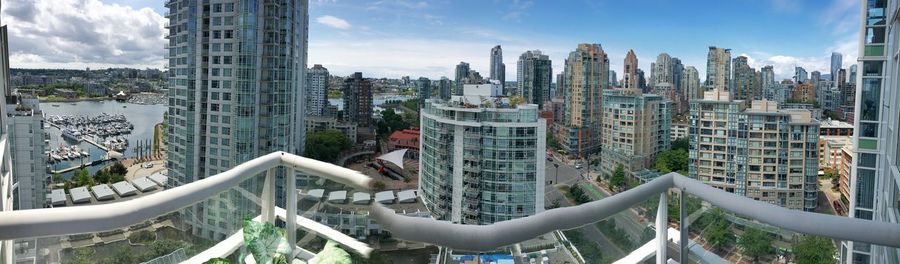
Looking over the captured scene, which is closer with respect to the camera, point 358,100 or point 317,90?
point 317,90

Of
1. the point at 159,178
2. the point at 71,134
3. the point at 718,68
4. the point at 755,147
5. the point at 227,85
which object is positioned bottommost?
the point at 159,178

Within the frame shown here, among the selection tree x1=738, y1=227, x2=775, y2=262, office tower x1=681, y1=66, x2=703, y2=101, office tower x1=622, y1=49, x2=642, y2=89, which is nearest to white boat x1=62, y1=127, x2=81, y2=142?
tree x1=738, y1=227, x2=775, y2=262

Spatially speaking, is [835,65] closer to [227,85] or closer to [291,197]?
[227,85]

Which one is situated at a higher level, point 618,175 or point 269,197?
point 269,197

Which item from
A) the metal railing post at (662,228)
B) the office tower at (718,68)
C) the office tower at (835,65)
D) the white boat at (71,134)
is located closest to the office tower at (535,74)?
the office tower at (718,68)

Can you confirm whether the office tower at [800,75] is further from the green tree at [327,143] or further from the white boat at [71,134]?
the white boat at [71,134]

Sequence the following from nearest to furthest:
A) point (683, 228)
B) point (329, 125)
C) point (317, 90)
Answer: point (683, 228)
point (329, 125)
point (317, 90)

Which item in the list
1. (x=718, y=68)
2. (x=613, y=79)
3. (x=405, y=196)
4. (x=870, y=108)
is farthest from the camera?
(x=613, y=79)

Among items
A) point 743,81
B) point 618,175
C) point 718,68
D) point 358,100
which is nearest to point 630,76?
point 718,68
